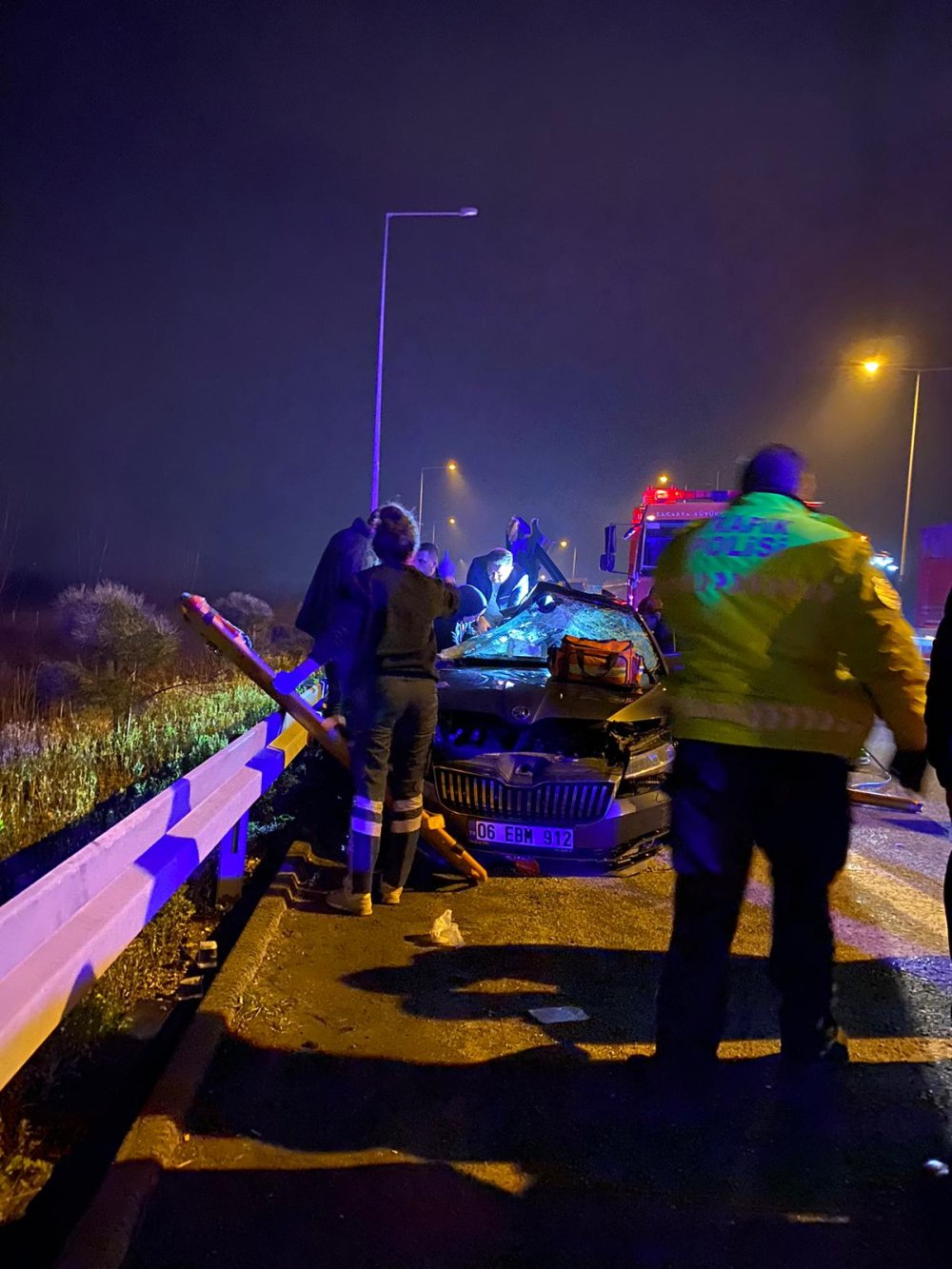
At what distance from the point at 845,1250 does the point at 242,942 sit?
254cm

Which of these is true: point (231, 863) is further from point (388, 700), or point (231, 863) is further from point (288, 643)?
point (288, 643)

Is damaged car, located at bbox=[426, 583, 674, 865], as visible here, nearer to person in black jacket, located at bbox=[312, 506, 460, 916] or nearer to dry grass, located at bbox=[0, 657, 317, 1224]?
person in black jacket, located at bbox=[312, 506, 460, 916]

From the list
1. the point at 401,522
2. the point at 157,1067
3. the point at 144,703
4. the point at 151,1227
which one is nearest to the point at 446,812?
the point at 401,522

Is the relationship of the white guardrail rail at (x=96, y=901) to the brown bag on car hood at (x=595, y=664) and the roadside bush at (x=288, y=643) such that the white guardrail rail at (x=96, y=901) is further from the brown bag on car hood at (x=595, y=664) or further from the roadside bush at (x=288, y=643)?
the roadside bush at (x=288, y=643)

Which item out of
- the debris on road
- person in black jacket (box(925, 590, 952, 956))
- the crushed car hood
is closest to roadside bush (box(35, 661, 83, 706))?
the crushed car hood

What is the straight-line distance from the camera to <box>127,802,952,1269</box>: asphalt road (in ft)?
7.64

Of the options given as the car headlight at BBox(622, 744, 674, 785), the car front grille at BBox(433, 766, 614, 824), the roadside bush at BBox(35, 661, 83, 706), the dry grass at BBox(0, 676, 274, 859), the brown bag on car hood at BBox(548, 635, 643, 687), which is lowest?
the roadside bush at BBox(35, 661, 83, 706)

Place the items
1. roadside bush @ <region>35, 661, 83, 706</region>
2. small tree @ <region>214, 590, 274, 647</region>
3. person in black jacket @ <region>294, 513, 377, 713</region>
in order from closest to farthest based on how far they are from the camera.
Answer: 1. person in black jacket @ <region>294, 513, 377, 713</region>
2. roadside bush @ <region>35, 661, 83, 706</region>
3. small tree @ <region>214, 590, 274, 647</region>

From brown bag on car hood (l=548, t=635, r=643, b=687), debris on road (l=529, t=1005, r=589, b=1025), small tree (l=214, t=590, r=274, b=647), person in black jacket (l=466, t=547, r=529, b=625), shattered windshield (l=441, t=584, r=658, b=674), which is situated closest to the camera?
debris on road (l=529, t=1005, r=589, b=1025)

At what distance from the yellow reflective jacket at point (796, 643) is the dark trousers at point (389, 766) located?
6.38 feet

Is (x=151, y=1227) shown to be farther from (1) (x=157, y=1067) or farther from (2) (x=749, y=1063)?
(2) (x=749, y=1063)

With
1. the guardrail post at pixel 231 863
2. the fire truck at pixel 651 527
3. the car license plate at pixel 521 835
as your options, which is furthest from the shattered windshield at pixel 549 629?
the fire truck at pixel 651 527

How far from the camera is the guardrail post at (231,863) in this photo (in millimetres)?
4797

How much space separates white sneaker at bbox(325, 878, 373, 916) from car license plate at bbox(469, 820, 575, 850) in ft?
2.17
